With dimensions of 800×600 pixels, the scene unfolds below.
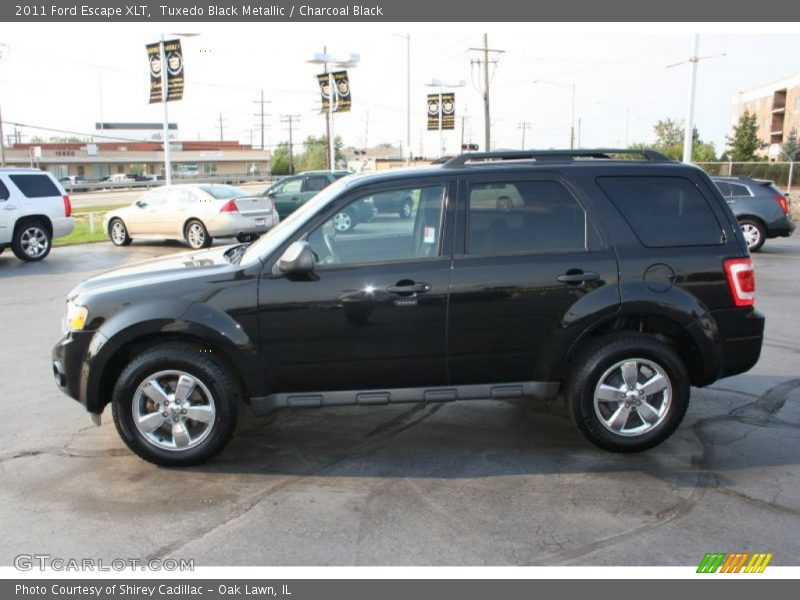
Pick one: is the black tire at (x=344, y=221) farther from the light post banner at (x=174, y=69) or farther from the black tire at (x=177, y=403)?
the light post banner at (x=174, y=69)

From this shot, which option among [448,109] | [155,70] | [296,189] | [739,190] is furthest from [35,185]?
[448,109]

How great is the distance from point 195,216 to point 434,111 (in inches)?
934

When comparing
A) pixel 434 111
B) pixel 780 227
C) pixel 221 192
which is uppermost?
pixel 434 111

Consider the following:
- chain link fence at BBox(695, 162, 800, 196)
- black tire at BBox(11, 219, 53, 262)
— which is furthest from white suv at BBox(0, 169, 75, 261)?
chain link fence at BBox(695, 162, 800, 196)

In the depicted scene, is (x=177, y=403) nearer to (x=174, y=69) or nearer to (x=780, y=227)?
(x=780, y=227)

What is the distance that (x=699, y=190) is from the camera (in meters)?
5.07

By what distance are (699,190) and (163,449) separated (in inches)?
159

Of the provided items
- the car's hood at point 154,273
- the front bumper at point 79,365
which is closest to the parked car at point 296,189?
the car's hood at point 154,273

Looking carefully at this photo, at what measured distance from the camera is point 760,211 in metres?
16.2

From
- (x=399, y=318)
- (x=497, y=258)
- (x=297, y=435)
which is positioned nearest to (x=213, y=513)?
(x=297, y=435)

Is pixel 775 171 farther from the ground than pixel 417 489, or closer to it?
farther from the ground

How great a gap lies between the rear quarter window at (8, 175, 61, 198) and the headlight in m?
11.6

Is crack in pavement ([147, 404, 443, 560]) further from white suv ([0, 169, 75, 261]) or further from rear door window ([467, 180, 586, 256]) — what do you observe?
white suv ([0, 169, 75, 261])
